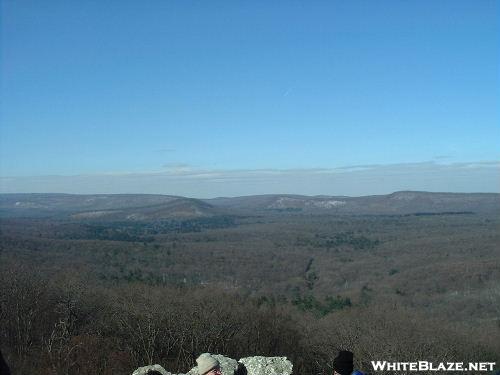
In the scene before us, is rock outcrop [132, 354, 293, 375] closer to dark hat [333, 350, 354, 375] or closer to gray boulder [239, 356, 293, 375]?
gray boulder [239, 356, 293, 375]

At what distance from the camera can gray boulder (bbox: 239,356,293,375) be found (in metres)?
15.6

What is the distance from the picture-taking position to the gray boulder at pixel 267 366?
15594mm

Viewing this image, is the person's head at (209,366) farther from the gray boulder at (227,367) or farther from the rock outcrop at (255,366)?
the rock outcrop at (255,366)

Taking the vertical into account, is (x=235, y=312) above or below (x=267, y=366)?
below

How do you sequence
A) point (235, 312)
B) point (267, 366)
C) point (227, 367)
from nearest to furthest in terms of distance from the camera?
point (227, 367)
point (267, 366)
point (235, 312)

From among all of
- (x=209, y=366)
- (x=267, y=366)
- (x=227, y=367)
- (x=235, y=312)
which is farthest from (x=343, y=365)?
(x=235, y=312)

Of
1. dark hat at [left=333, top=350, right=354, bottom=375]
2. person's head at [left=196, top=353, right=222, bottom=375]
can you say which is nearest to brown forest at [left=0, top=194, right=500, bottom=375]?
person's head at [left=196, top=353, right=222, bottom=375]

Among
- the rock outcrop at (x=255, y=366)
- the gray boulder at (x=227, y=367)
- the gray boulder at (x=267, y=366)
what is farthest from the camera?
the gray boulder at (x=267, y=366)

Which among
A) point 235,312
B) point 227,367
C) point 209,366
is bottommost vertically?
point 235,312

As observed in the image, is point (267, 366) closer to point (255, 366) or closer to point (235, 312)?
point (255, 366)

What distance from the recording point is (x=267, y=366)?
15.8 metres

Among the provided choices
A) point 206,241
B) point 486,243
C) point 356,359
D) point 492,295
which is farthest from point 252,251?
point 356,359

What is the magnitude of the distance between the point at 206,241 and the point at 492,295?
8955 cm

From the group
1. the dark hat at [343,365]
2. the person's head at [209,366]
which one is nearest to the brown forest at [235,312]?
the person's head at [209,366]
